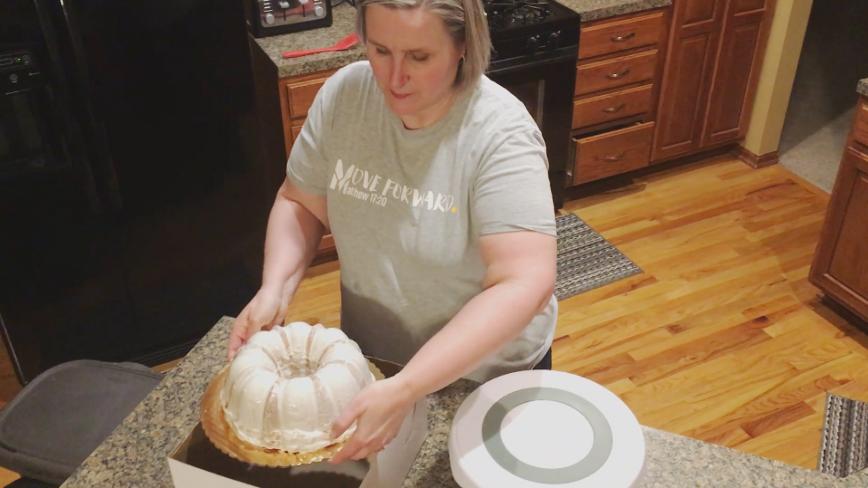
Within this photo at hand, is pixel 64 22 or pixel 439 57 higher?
pixel 439 57

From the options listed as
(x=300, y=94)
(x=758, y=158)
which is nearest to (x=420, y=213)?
(x=300, y=94)

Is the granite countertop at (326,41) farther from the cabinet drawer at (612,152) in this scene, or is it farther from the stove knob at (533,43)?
the cabinet drawer at (612,152)

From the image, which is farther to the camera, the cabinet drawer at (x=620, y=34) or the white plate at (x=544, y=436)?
the cabinet drawer at (x=620, y=34)

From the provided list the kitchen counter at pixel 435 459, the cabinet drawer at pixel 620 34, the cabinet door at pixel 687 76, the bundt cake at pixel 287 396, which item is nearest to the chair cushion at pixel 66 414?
the kitchen counter at pixel 435 459

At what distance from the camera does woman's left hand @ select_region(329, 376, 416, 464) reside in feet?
3.00

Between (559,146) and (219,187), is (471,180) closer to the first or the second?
(219,187)

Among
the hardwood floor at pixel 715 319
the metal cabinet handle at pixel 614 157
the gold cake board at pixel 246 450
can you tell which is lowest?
the hardwood floor at pixel 715 319

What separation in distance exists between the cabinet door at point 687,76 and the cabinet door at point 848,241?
3.03ft

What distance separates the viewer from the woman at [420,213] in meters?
1.03

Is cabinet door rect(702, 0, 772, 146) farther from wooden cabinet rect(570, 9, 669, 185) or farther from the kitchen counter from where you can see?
the kitchen counter

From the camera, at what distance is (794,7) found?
3.39 metres

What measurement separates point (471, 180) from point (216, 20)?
57.7 inches

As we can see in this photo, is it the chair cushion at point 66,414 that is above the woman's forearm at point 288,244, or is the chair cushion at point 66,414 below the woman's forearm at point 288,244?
below

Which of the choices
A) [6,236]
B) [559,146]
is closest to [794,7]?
[559,146]
